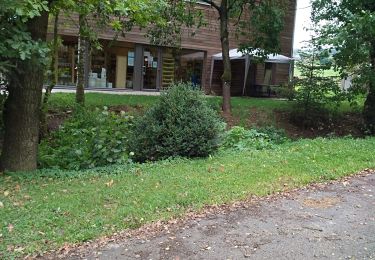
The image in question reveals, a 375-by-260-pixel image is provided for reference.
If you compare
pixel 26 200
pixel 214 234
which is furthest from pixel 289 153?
pixel 26 200

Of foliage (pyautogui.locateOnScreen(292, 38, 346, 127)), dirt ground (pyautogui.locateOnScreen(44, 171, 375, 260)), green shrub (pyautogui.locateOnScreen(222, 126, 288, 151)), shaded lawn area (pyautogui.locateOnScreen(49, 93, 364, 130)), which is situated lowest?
dirt ground (pyautogui.locateOnScreen(44, 171, 375, 260))

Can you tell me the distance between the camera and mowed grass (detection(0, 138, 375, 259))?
4.84 meters

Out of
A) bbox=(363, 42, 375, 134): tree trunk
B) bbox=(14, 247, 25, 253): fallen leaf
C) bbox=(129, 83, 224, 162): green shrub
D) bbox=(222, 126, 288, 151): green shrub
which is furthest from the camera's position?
bbox=(363, 42, 375, 134): tree trunk

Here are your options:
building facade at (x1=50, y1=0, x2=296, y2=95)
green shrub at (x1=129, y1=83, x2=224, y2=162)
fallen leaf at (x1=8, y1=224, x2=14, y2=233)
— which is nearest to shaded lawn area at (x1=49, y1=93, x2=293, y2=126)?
green shrub at (x1=129, y1=83, x2=224, y2=162)

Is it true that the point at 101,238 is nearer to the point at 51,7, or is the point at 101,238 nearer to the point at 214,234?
the point at 214,234

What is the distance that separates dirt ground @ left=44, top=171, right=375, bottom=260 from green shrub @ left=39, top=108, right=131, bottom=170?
3328 mm

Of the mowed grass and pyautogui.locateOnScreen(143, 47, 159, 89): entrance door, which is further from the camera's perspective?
pyautogui.locateOnScreen(143, 47, 159, 89): entrance door

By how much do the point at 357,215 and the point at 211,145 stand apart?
3360 mm

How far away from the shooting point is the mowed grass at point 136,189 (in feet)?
15.9

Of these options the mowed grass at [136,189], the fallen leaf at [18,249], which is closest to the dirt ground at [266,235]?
the mowed grass at [136,189]

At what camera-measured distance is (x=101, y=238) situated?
468cm

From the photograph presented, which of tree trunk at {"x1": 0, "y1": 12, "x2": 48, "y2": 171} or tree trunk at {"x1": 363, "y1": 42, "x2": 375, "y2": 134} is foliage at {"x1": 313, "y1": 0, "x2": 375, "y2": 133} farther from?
tree trunk at {"x1": 0, "y1": 12, "x2": 48, "y2": 171}

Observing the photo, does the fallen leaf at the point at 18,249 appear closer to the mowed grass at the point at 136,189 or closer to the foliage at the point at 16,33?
the mowed grass at the point at 136,189

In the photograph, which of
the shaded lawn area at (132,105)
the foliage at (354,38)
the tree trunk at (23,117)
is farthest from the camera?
the shaded lawn area at (132,105)
